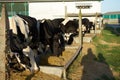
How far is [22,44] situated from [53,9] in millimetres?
27250

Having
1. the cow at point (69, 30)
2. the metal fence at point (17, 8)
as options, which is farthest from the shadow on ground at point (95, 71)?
the metal fence at point (17, 8)

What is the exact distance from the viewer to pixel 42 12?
35.9 m

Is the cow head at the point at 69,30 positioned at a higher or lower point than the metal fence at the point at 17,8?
lower

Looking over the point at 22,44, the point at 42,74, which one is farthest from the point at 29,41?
the point at 42,74

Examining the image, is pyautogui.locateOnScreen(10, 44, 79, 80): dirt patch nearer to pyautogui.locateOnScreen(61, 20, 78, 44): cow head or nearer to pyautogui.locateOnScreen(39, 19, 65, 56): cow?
pyautogui.locateOnScreen(39, 19, 65, 56): cow

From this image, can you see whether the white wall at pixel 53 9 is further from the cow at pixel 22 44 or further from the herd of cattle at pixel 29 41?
the cow at pixel 22 44

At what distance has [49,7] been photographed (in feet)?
118

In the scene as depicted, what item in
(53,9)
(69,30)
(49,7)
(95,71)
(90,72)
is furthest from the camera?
(49,7)

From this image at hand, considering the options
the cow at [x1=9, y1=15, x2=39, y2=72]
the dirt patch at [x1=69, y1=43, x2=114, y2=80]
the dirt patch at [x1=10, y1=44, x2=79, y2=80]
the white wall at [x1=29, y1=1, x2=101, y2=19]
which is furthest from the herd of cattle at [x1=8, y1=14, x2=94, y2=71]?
the white wall at [x1=29, y1=1, x2=101, y2=19]

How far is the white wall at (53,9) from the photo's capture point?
35344 mm

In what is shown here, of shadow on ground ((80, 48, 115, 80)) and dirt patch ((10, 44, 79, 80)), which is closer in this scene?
dirt patch ((10, 44, 79, 80))

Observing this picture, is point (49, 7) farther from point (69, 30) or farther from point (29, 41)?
point (29, 41)

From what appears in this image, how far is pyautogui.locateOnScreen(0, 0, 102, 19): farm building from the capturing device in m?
35.3

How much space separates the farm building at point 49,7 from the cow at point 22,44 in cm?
2522
